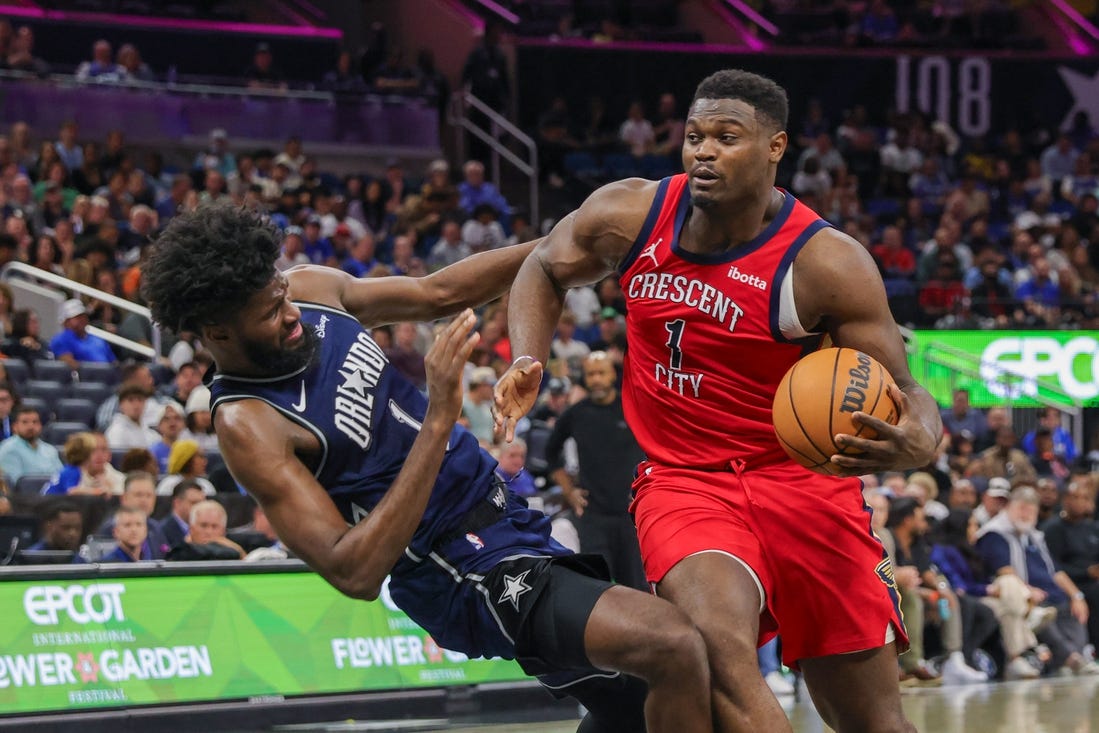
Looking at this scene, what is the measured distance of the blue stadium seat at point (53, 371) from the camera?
1162 cm

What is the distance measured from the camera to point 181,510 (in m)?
9.29

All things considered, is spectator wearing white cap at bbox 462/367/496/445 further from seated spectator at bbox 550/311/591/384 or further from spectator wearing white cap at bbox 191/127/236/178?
spectator wearing white cap at bbox 191/127/236/178

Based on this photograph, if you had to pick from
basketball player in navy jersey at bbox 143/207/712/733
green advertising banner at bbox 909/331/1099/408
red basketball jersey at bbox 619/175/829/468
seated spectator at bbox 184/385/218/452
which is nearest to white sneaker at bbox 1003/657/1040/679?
green advertising banner at bbox 909/331/1099/408

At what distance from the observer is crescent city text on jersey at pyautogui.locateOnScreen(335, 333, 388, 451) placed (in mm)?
4305

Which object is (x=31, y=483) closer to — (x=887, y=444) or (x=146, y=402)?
(x=146, y=402)

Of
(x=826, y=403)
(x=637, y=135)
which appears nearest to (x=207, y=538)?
(x=826, y=403)

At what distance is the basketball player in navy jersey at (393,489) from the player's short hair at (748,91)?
44.8 inches

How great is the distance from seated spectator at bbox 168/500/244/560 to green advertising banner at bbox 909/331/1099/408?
848 centimetres

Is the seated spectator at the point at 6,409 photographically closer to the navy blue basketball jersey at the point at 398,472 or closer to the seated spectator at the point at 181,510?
the seated spectator at the point at 181,510

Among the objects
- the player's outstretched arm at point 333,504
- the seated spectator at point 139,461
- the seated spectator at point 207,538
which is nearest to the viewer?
the player's outstretched arm at point 333,504

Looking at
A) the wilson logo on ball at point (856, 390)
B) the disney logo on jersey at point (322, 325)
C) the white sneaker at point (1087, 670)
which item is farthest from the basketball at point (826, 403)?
the white sneaker at point (1087, 670)

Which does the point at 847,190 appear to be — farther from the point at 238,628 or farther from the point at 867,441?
the point at 867,441

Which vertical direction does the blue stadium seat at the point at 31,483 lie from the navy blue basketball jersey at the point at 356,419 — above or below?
below

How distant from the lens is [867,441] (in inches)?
169
